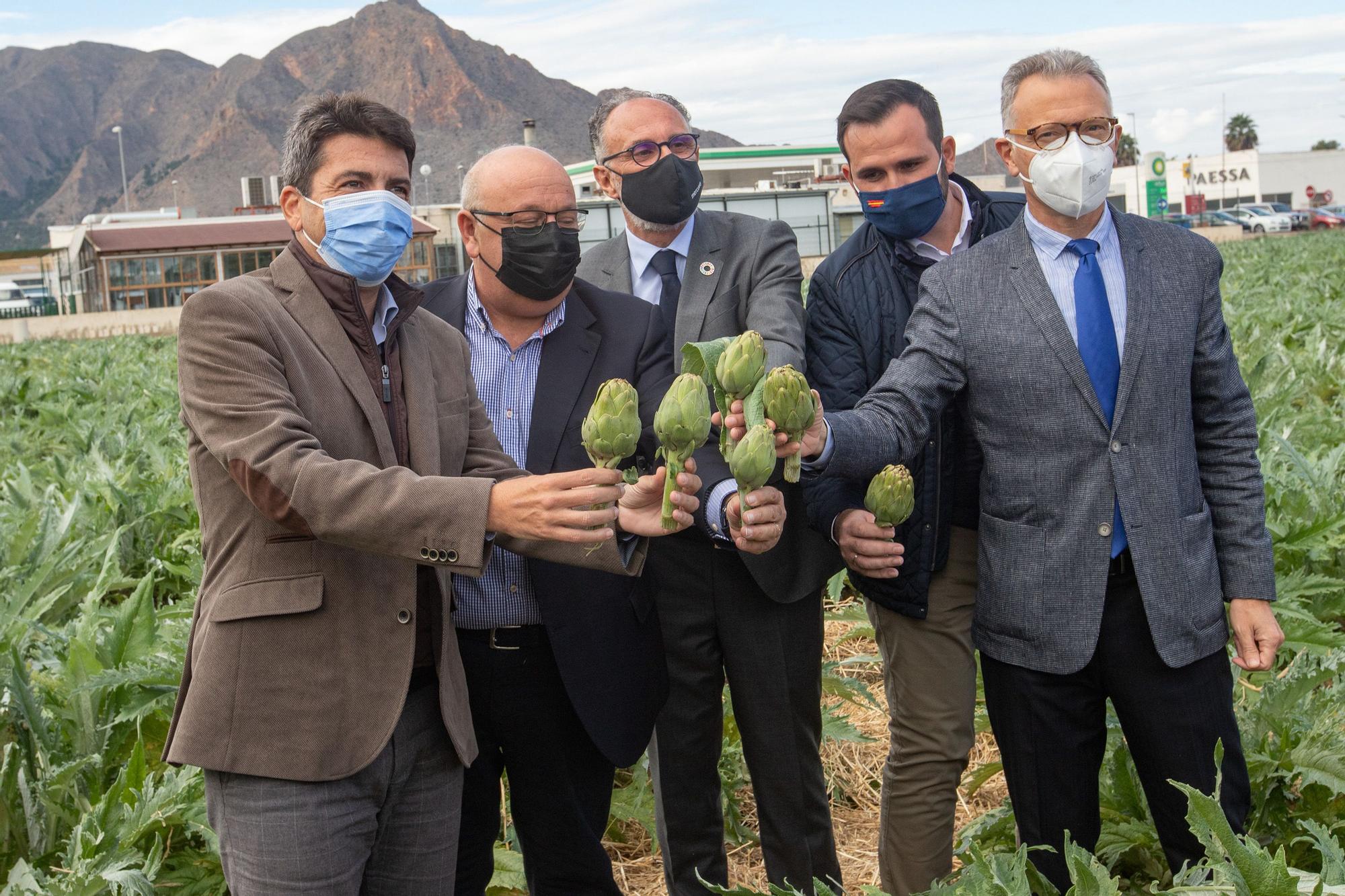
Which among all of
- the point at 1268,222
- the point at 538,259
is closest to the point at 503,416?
the point at 538,259

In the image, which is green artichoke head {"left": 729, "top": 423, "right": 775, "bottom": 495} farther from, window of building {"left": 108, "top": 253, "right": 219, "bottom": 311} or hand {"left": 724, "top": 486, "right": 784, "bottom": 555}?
window of building {"left": 108, "top": 253, "right": 219, "bottom": 311}

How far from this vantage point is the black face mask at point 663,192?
134 inches

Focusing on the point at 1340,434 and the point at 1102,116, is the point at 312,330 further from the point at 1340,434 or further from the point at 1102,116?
the point at 1340,434

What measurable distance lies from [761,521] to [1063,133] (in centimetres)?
122

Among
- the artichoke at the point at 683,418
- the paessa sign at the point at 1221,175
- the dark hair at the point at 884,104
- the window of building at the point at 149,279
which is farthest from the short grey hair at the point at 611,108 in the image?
the paessa sign at the point at 1221,175

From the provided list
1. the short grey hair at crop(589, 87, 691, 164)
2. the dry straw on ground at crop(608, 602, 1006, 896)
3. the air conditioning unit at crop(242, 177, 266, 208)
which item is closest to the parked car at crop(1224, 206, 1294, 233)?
the air conditioning unit at crop(242, 177, 266, 208)

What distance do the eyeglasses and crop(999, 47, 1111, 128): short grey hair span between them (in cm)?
8

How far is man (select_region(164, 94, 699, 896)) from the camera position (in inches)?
84.4

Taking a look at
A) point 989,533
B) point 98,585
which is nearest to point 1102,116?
point 989,533

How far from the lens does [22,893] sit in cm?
292

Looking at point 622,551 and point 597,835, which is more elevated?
point 622,551

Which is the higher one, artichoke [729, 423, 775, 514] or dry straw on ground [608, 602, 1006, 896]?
artichoke [729, 423, 775, 514]

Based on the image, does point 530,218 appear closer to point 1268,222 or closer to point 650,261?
point 650,261

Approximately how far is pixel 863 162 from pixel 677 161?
1.65ft
